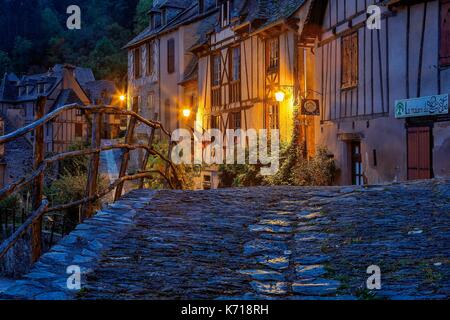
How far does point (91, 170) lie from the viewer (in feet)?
19.2


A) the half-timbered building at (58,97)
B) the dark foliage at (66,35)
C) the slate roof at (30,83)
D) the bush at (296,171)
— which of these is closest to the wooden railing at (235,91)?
the bush at (296,171)

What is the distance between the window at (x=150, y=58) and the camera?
29.1m

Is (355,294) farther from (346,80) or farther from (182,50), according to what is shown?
(182,50)

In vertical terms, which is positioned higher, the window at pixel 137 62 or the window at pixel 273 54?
the window at pixel 137 62

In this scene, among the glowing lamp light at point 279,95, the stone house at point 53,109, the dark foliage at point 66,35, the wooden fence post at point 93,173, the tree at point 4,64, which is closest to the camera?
the wooden fence post at point 93,173

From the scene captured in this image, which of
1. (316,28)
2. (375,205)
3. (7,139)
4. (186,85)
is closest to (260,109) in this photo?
(316,28)

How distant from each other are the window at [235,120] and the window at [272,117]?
6.99 ft

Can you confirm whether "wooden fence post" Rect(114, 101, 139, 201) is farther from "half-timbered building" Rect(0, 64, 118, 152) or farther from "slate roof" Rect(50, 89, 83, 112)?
"slate roof" Rect(50, 89, 83, 112)

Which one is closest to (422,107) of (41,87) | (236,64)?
(236,64)

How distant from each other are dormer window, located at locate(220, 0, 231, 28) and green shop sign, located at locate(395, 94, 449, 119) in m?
10.4

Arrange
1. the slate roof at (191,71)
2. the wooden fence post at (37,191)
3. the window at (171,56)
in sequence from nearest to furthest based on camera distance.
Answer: the wooden fence post at (37,191)
the slate roof at (191,71)
the window at (171,56)

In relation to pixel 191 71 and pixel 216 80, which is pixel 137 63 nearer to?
pixel 191 71

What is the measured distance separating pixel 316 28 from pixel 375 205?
1000 cm

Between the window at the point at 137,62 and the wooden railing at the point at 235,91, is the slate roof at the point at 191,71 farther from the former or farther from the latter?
the window at the point at 137,62
